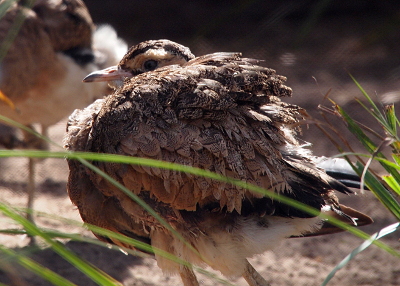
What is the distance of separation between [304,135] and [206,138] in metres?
3.16

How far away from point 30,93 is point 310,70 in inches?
132

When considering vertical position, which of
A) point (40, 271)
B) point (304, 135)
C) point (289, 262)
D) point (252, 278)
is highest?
point (304, 135)

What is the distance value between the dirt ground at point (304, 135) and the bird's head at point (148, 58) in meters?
0.19

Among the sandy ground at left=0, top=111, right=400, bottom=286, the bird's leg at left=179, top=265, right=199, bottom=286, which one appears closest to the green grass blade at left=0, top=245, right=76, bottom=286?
the bird's leg at left=179, top=265, right=199, bottom=286

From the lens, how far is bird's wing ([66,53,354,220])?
1859 mm

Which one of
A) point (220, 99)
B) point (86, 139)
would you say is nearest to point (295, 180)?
point (220, 99)

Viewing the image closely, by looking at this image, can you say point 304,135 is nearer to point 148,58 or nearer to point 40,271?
point 148,58

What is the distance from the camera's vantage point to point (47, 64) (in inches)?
147

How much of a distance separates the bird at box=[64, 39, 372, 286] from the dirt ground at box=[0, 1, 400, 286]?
0.21 meters

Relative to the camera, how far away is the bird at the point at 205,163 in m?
1.87

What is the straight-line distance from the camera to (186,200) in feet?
6.27

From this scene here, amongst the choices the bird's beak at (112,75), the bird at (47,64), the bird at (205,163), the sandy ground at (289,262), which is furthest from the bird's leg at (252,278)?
the bird at (47,64)

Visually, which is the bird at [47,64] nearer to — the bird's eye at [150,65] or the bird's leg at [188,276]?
the bird's eye at [150,65]

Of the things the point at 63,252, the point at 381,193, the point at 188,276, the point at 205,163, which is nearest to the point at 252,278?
A: the point at 188,276
